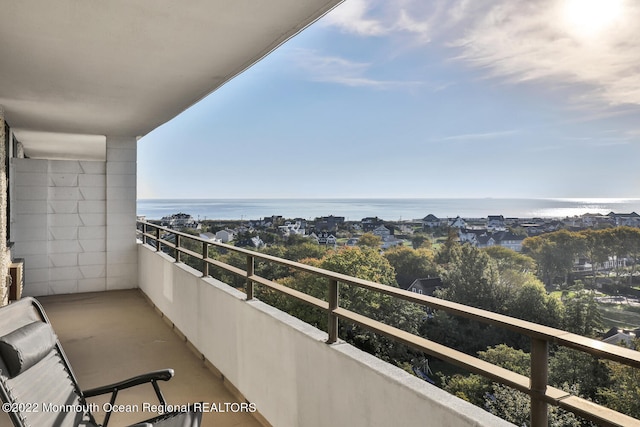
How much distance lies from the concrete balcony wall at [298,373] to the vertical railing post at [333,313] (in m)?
0.05

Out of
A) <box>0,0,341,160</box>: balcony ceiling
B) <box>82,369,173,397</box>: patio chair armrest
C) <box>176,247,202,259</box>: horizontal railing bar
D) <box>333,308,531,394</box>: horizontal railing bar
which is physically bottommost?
<box>82,369,173,397</box>: patio chair armrest

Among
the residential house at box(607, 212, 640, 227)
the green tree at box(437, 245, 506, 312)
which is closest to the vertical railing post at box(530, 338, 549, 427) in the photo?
the residential house at box(607, 212, 640, 227)

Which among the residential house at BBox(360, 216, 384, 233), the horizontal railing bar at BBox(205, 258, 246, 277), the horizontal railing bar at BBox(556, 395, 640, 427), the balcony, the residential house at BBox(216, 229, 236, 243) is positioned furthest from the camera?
the residential house at BBox(360, 216, 384, 233)

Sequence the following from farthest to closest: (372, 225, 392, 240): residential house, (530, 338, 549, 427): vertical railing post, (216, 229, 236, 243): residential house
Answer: (372, 225, 392, 240): residential house → (216, 229, 236, 243): residential house → (530, 338, 549, 427): vertical railing post

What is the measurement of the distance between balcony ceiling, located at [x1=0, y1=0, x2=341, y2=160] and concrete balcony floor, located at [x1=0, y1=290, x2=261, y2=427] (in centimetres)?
231

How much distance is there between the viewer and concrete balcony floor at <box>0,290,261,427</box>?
306 centimetres

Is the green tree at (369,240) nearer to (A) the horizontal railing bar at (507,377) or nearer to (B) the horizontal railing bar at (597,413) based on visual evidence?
(A) the horizontal railing bar at (507,377)

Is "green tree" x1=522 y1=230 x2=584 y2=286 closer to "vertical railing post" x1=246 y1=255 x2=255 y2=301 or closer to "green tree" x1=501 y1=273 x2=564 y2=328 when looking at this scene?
"green tree" x1=501 y1=273 x2=564 y2=328

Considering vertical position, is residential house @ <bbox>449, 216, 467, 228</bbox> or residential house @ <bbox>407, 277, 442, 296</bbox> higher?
residential house @ <bbox>449, 216, 467, 228</bbox>

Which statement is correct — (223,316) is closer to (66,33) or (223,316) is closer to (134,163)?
(66,33)

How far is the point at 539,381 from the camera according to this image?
1.18m

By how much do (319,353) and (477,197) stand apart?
989 inches

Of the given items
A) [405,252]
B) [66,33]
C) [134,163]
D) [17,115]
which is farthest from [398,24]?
[66,33]

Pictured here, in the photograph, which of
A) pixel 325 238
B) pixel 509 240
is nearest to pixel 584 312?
pixel 509 240
